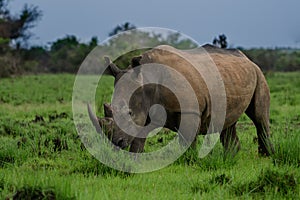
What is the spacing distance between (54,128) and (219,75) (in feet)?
12.1

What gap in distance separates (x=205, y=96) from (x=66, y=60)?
40.1m

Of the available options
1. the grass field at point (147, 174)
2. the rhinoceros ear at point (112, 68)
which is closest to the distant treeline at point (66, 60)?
the grass field at point (147, 174)

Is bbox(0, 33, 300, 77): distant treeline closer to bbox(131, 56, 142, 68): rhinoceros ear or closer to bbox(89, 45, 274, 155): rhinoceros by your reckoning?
bbox(89, 45, 274, 155): rhinoceros

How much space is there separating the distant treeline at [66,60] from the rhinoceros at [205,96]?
24.4m

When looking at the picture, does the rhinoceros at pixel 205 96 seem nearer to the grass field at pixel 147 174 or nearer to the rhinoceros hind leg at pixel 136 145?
the rhinoceros hind leg at pixel 136 145

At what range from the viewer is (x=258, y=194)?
441 cm

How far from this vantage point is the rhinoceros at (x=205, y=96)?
17.6ft

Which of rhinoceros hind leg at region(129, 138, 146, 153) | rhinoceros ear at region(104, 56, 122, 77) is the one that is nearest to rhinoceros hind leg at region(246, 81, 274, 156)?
rhinoceros hind leg at region(129, 138, 146, 153)

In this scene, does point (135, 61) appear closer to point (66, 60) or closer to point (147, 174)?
point (147, 174)

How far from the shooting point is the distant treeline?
111 ft

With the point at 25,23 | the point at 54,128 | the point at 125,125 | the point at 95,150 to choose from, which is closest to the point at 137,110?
the point at 125,125

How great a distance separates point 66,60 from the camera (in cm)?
4531

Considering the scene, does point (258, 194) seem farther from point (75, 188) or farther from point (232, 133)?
point (232, 133)

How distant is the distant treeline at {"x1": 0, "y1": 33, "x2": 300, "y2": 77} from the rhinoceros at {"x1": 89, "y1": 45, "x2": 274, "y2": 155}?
80.1 ft
